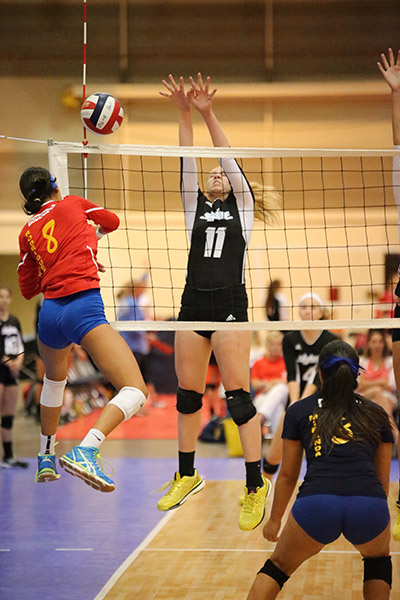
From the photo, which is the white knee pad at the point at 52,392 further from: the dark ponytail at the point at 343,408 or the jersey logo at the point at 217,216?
the dark ponytail at the point at 343,408

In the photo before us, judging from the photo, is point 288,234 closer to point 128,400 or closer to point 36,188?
point 36,188

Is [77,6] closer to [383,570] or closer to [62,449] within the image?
[62,449]

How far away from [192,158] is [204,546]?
3015 mm

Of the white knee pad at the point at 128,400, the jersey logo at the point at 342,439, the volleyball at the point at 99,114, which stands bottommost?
the jersey logo at the point at 342,439

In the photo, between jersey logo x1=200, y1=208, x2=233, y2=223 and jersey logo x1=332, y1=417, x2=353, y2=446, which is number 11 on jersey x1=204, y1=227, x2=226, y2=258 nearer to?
jersey logo x1=200, y1=208, x2=233, y2=223

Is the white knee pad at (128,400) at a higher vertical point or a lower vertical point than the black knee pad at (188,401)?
higher

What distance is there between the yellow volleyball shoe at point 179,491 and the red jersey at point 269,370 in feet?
14.8

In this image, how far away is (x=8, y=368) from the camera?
9.09 m

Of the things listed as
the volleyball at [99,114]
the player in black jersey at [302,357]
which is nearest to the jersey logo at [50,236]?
the volleyball at [99,114]

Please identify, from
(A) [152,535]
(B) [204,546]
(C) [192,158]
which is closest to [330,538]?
(C) [192,158]

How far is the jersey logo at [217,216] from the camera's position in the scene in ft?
15.6

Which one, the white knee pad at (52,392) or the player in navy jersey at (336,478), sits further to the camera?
the white knee pad at (52,392)

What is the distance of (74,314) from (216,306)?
1021 millimetres

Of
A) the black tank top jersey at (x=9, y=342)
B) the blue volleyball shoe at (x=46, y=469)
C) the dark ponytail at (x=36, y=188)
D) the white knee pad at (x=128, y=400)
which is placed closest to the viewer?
the white knee pad at (x=128, y=400)
